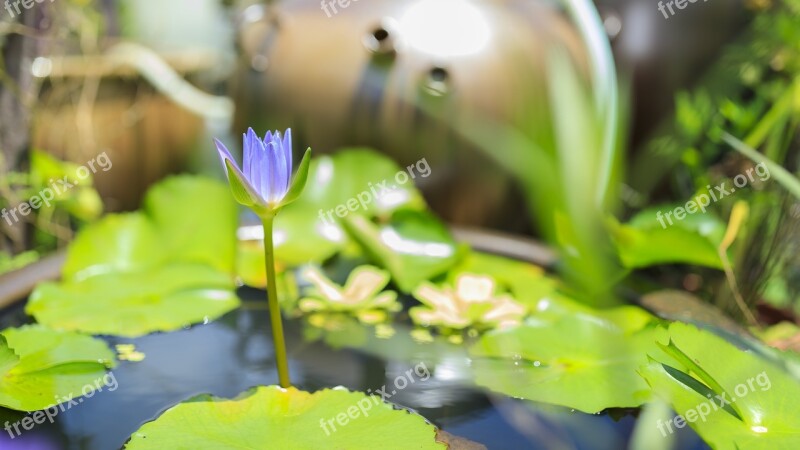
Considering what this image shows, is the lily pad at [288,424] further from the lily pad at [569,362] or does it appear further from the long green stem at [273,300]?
the lily pad at [569,362]

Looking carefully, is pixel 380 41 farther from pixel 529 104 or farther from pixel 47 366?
pixel 47 366

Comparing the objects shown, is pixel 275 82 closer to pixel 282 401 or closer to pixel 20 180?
pixel 20 180

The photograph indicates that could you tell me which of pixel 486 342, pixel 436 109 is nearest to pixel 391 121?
pixel 436 109

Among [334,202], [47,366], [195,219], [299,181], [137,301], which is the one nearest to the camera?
[299,181]

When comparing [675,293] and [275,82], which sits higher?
[275,82]

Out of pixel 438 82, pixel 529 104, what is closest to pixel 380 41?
pixel 438 82

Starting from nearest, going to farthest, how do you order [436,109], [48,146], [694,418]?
[694,418] → [436,109] → [48,146]

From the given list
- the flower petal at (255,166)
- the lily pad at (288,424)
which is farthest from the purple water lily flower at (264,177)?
the lily pad at (288,424)
